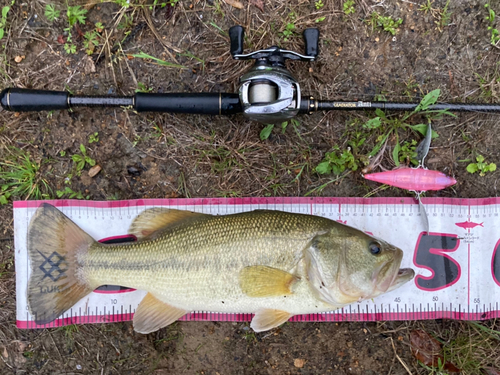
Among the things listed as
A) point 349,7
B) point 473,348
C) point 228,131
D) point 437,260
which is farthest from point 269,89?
point 473,348

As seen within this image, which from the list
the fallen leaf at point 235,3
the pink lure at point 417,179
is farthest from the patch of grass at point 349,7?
the pink lure at point 417,179

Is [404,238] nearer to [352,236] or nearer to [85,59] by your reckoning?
[352,236]

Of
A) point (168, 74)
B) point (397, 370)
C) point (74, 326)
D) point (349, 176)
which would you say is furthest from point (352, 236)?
point (74, 326)

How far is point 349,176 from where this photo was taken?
118 inches

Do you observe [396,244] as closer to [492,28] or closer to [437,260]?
[437,260]

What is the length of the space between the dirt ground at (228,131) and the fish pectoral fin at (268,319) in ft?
1.74

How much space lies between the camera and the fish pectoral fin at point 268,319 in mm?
2551

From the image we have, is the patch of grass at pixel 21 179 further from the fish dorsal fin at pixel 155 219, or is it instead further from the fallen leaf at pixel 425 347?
the fallen leaf at pixel 425 347

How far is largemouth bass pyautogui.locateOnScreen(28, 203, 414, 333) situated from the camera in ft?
7.74

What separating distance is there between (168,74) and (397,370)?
3158mm

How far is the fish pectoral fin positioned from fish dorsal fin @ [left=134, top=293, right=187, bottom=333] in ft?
1.76

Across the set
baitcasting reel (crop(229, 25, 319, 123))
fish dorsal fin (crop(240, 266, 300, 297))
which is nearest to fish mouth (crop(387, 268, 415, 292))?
fish dorsal fin (crop(240, 266, 300, 297))

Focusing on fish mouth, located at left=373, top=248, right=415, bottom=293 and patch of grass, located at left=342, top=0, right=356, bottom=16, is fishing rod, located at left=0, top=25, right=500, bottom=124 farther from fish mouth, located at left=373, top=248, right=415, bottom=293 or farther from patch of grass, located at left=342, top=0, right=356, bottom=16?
fish mouth, located at left=373, top=248, right=415, bottom=293

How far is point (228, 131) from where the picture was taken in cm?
300
